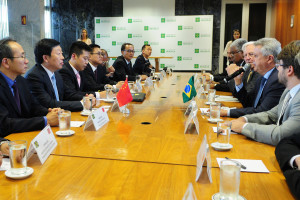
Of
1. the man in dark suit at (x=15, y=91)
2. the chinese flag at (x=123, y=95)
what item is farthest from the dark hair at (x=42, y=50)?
the chinese flag at (x=123, y=95)

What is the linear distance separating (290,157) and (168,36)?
9914 mm

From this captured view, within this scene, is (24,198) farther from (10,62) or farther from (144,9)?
(144,9)

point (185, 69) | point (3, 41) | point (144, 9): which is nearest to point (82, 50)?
point (3, 41)

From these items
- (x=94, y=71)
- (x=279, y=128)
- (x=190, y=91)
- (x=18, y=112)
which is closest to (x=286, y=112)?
(x=279, y=128)

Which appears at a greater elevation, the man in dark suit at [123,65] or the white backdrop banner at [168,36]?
the white backdrop banner at [168,36]

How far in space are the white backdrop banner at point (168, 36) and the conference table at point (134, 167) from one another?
8958 millimetres

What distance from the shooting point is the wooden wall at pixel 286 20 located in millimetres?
8062

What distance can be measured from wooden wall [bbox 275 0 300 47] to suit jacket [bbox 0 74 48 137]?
734 cm

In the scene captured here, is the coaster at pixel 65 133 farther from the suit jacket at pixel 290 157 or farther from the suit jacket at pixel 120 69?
the suit jacket at pixel 120 69

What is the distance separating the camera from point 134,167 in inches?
54.9

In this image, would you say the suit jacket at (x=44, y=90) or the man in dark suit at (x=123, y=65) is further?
the man in dark suit at (x=123, y=65)

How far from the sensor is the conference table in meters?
1.16

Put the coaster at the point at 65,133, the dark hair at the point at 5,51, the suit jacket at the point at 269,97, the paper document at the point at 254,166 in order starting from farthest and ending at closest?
the suit jacket at the point at 269,97
the dark hair at the point at 5,51
the coaster at the point at 65,133
the paper document at the point at 254,166

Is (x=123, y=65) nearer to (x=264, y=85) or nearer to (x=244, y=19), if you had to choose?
(x=264, y=85)
